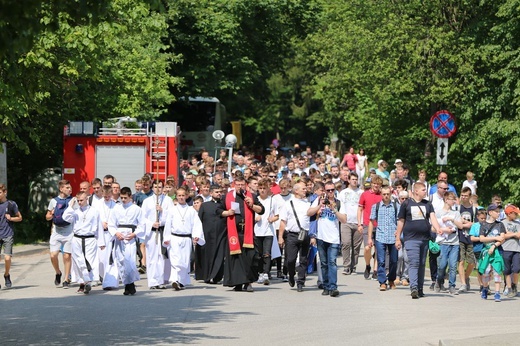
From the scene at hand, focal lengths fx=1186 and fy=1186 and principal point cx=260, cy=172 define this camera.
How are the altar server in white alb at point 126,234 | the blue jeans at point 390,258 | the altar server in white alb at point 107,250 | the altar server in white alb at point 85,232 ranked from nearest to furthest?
the altar server in white alb at point 126,234 → the altar server in white alb at point 85,232 → the altar server in white alb at point 107,250 → the blue jeans at point 390,258

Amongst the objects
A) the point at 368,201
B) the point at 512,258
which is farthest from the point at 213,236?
the point at 512,258

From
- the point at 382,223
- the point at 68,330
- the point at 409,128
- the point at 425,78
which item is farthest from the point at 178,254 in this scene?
the point at 409,128

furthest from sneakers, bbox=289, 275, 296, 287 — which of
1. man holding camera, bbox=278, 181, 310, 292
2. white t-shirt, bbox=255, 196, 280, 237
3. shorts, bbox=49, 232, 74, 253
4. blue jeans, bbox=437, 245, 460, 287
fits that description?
shorts, bbox=49, 232, 74, 253

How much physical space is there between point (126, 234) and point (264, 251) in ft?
9.24

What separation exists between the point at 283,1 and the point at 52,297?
33.0m

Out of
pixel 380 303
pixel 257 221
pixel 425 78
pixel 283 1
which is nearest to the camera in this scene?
pixel 380 303

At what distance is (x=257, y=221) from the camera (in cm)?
1983

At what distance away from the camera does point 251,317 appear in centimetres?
1527

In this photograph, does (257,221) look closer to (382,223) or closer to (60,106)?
(382,223)

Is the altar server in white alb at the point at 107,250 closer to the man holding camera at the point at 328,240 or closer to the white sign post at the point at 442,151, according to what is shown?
the man holding camera at the point at 328,240

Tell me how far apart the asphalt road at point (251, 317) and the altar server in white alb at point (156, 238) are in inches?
18.1

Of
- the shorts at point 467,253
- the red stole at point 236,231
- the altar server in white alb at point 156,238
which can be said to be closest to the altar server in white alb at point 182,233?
the altar server in white alb at point 156,238

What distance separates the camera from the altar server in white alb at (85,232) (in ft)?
60.0

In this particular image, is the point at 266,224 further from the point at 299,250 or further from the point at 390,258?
the point at 390,258
